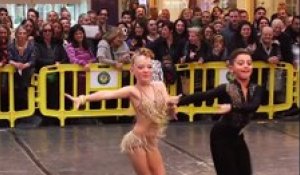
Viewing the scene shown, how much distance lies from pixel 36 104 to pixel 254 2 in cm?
884

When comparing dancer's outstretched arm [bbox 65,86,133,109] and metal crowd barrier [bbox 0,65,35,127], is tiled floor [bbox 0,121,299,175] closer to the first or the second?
metal crowd barrier [bbox 0,65,35,127]

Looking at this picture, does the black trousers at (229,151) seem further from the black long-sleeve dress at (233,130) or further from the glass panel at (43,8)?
the glass panel at (43,8)

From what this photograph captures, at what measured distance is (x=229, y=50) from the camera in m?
12.1

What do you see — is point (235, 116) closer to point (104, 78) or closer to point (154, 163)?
point (154, 163)

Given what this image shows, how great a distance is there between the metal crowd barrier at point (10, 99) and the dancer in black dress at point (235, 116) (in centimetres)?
575

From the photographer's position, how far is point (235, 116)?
601cm

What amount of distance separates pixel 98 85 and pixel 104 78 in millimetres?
148

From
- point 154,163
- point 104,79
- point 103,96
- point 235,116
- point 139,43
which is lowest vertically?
point 154,163

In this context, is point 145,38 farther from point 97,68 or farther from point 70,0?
point 70,0

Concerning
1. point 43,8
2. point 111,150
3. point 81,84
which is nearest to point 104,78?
point 81,84

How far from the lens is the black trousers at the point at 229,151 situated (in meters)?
5.95

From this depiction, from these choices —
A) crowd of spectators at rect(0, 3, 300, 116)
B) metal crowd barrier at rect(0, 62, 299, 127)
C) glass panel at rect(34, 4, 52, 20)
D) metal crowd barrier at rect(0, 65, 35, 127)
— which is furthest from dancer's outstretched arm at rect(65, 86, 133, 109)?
glass panel at rect(34, 4, 52, 20)

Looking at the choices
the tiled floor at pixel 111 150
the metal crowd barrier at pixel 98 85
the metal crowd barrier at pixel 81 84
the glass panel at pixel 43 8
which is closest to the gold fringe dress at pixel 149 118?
the tiled floor at pixel 111 150

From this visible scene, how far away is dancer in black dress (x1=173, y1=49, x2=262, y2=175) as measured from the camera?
19.5 feet
